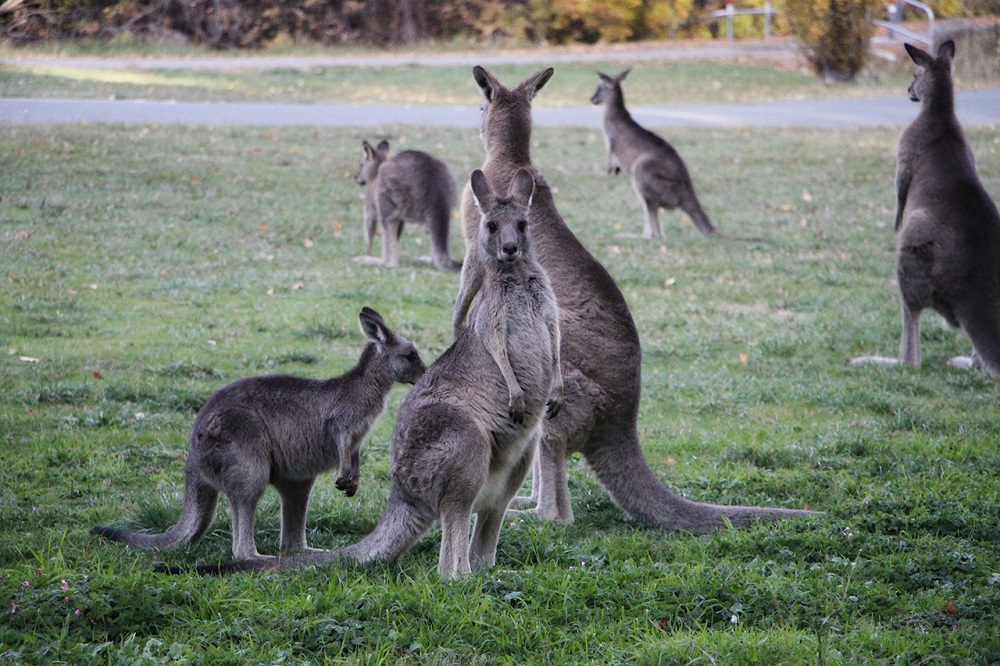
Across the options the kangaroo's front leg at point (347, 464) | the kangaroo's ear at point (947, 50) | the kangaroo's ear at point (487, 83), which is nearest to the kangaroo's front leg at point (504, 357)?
the kangaroo's front leg at point (347, 464)

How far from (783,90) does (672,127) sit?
5533 mm

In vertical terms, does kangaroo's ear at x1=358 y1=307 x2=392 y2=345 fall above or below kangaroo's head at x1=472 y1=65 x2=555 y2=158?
below

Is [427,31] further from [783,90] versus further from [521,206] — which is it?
[521,206]

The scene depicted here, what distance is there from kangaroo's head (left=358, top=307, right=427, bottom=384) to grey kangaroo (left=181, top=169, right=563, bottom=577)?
11.3 inches

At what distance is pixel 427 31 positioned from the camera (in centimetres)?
3056

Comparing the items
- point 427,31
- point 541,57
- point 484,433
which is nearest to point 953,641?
point 484,433

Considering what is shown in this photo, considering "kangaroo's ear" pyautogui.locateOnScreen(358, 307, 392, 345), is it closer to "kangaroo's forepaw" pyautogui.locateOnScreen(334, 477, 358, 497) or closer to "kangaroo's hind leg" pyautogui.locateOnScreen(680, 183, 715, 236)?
"kangaroo's forepaw" pyautogui.locateOnScreen(334, 477, 358, 497)

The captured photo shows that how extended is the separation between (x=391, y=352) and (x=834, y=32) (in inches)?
815

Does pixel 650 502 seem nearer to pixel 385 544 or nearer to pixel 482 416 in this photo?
pixel 482 416

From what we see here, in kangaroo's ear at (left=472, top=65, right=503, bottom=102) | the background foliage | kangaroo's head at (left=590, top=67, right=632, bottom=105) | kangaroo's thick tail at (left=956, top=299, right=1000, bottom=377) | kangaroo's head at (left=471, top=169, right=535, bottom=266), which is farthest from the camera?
the background foliage

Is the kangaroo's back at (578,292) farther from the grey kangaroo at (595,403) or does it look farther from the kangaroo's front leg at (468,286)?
the kangaroo's front leg at (468,286)

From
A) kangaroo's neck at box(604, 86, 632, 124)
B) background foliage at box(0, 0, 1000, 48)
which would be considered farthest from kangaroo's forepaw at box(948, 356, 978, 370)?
background foliage at box(0, 0, 1000, 48)

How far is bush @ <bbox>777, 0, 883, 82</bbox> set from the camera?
22875mm

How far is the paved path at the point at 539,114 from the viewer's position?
1694cm
